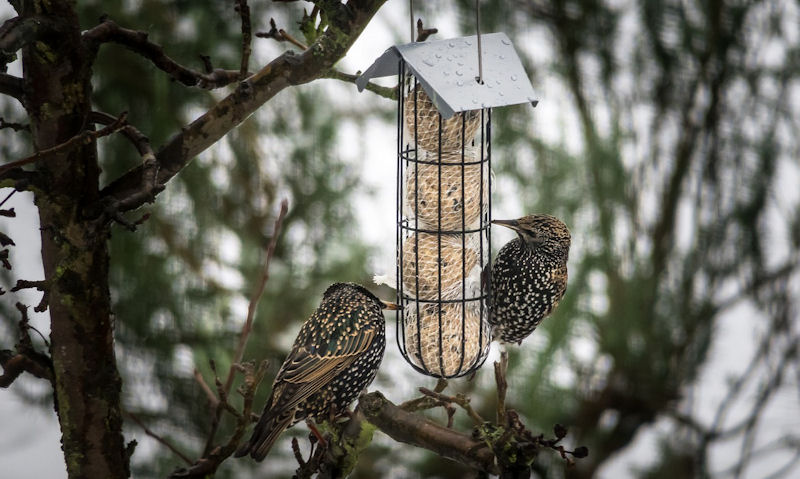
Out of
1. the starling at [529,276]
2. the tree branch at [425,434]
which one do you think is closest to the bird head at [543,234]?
the starling at [529,276]

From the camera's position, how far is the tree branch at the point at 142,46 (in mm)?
1410

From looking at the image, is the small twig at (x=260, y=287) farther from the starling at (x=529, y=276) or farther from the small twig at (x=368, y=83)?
the starling at (x=529, y=276)

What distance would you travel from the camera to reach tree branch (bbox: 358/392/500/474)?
4.92 feet

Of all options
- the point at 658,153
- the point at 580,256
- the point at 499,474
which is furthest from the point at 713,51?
the point at 499,474

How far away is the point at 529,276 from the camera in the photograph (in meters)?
2.06

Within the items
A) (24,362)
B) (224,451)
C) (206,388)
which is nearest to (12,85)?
(24,362)

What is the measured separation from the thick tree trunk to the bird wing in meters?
0.40

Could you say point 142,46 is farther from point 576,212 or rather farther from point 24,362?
point 576,212

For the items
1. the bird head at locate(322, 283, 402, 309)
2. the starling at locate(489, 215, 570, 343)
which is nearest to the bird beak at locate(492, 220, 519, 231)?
the starling at locate(489, 215, 570, 343)

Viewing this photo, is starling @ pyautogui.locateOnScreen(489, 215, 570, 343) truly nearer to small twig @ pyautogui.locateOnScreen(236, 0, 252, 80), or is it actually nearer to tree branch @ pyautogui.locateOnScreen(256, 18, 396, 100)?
tree branch @ pyautogui.locateOnScreen(256, 18, 396, 100)

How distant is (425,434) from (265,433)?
42 centimetres

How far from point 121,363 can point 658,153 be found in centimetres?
240

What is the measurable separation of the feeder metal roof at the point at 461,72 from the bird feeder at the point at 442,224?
1 centimetres

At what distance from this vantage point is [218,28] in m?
3.04
